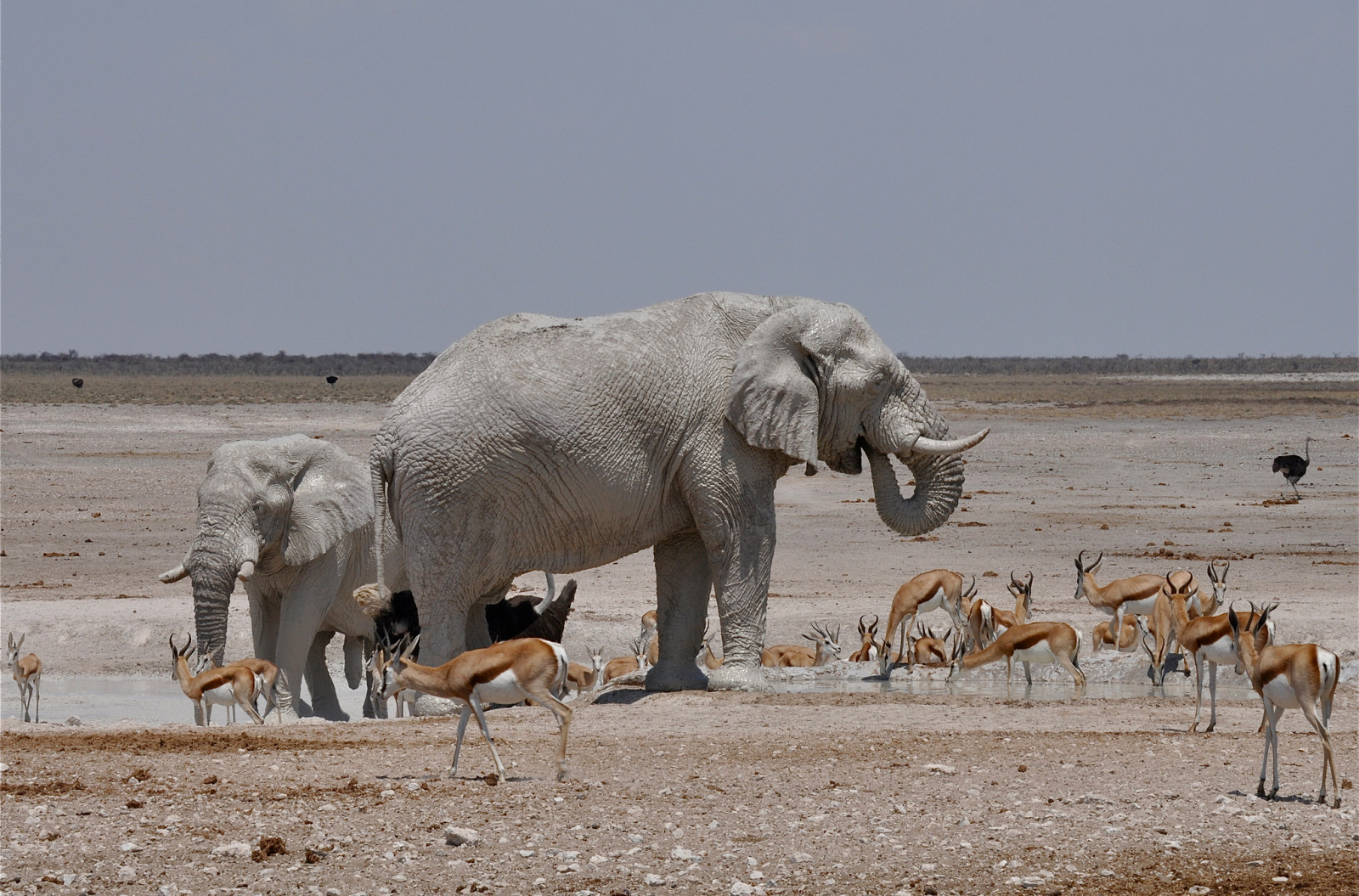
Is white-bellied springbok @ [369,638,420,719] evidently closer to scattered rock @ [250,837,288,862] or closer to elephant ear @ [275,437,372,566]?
elephant ear @ [275,437,372,566]

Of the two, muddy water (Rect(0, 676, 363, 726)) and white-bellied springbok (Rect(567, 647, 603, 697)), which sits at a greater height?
white-bellied springbok (Rect(567, 647, 603, 697))

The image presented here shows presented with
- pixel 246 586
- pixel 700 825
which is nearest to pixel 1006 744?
pixel 700 825

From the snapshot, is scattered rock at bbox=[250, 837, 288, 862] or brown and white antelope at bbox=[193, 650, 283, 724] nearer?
scattered rock at bbox=[250, 837, 288, 862]

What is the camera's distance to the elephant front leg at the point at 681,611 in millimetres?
12516

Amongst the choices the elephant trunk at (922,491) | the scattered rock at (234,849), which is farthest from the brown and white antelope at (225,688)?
the elephant trunk at (922,491)

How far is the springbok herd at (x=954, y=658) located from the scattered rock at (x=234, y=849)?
1628 millimetres

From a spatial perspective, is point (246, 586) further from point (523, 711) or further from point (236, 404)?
point (236, 404)

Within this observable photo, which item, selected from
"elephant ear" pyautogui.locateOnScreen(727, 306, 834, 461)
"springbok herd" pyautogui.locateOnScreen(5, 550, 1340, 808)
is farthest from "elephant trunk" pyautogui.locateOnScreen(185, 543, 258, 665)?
"elephant ear" pyautogui.locateOnScreen(727, 306, 834, 461)

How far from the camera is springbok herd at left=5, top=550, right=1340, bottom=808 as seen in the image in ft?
29.0

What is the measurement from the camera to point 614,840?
7.62m

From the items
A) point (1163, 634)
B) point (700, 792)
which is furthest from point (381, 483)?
point (1163, 634)

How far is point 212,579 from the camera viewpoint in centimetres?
1335

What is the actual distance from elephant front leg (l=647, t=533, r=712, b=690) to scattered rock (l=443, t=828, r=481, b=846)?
5002 mm

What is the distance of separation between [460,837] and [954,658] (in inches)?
300
